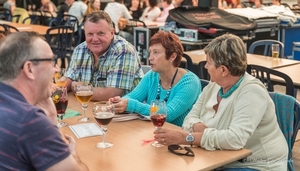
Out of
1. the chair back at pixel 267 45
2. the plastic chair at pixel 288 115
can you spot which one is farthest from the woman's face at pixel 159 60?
the chair back at pixel 267 45

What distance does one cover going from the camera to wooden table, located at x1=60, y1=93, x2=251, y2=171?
186cm

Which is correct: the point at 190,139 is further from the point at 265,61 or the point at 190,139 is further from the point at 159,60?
the point at 265,61

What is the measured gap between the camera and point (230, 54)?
87.7 inches

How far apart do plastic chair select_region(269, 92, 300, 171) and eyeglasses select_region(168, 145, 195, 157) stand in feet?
2.22

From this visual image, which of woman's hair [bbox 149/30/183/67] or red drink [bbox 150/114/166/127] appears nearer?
red drink [bbox 150/114/166/127]

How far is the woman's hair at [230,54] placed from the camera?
7.30 feet

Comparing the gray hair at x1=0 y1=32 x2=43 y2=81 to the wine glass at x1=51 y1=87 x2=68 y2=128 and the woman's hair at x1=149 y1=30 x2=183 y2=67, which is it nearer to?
the wine glass at x1=51 y1=87 x2=68 y2=128

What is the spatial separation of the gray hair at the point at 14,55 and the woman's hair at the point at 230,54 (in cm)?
107

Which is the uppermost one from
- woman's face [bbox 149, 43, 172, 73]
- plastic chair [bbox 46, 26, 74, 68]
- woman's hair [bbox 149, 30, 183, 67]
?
woman's hair [bbox 149, 30, 183, 67]

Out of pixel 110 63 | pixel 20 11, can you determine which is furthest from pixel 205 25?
pixel 20 11

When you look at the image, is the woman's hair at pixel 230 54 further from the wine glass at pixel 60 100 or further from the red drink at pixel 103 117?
the wine glass at pixel 60 100

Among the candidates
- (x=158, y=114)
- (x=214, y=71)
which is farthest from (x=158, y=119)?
(x=214, y=71)

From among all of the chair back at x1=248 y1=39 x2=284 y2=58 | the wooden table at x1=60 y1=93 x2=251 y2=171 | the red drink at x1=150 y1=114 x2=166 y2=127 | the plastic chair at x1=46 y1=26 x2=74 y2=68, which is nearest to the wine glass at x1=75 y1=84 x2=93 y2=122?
the wooden table at x1=60 y1=93 x2=251 y2=171

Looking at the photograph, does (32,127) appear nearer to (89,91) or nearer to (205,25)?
(89,91)
